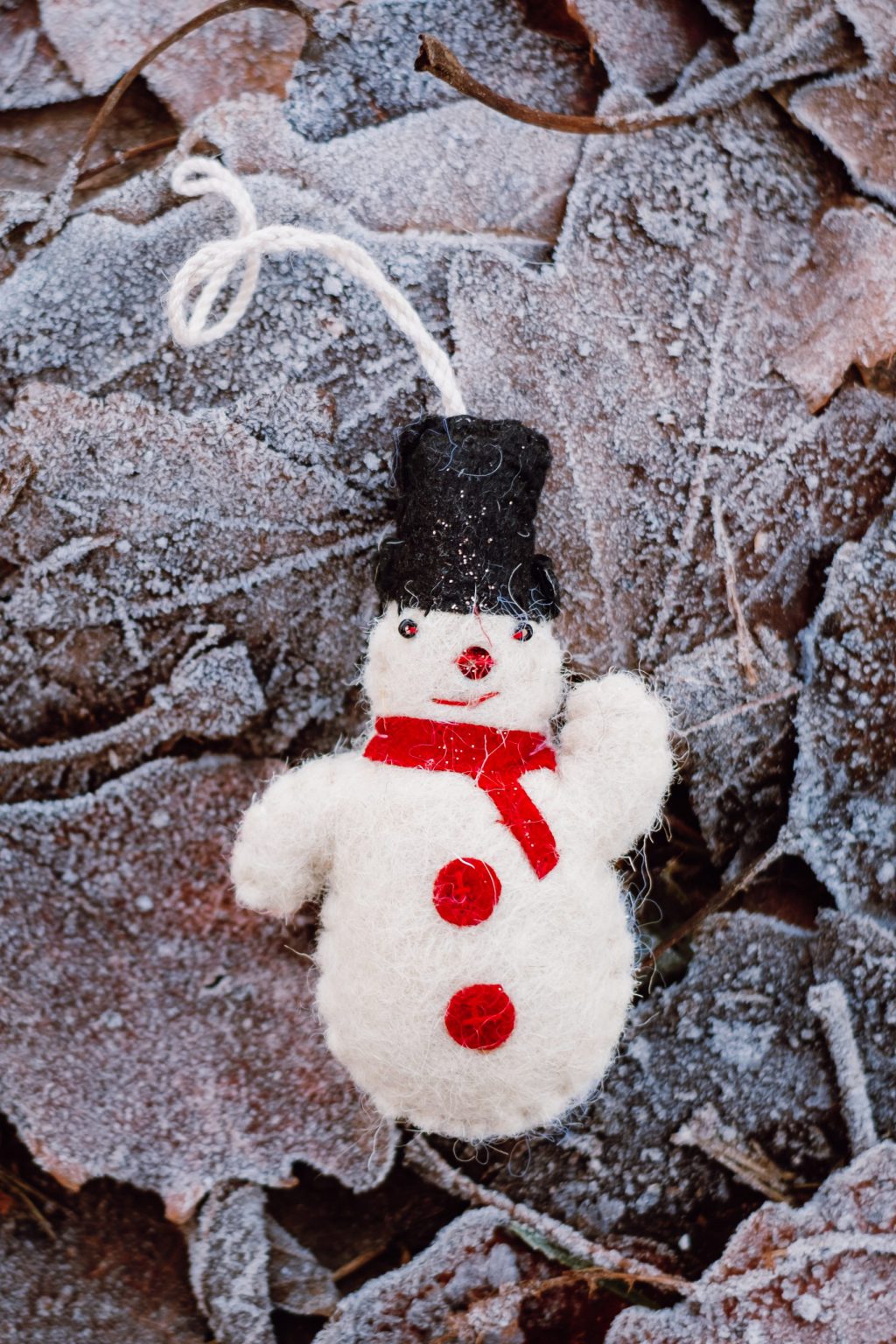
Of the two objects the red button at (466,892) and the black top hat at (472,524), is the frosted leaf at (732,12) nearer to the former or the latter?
the black top hat at (472,524)

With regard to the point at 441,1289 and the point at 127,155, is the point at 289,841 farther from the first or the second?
the point at 127,155

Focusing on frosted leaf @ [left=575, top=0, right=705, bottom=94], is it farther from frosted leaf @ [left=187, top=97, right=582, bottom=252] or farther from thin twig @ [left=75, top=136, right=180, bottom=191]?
thin twig @ [left=75, top=136, right=180, bottom=191]

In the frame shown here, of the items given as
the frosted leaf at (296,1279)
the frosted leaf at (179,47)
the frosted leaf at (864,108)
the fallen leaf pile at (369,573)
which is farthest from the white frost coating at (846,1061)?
the frosted leaf at (179,47)

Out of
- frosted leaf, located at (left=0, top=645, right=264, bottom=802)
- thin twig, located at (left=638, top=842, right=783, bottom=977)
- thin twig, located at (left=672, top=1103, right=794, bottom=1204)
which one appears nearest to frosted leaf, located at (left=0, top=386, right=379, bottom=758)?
frosted leaf, located at (left=0, top=645, right=264, bottom=802)

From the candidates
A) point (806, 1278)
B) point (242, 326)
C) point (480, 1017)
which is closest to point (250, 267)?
point (242, 326)

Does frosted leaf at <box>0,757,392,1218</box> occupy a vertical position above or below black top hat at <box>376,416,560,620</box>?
below
